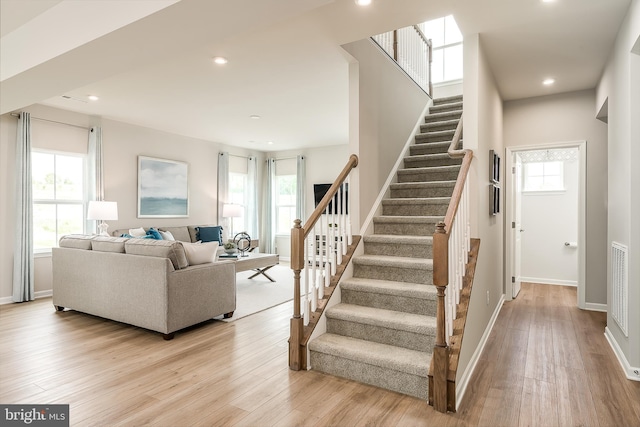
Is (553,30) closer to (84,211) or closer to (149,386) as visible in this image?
(149,386)

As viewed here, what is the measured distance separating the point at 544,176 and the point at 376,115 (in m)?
4.05

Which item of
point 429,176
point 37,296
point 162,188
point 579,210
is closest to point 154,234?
point 162,188

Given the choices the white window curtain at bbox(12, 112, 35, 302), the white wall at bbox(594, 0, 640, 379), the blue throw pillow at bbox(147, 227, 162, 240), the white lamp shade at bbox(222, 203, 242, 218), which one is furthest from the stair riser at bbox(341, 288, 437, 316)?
the white lamp shade at bbox(222, 203, 242, 218)

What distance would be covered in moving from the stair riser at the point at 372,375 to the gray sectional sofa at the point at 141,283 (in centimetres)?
148

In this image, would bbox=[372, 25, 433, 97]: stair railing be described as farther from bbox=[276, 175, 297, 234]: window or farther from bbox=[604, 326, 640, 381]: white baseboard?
bbox=[276, 175, 297, 234]: window

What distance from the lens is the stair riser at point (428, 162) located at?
446cm

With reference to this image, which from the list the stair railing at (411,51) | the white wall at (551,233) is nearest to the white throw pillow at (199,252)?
the stair railing at (411,51)

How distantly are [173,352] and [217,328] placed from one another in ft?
2.17

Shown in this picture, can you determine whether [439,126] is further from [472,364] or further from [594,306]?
[472,364]

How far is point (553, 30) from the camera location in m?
3.07

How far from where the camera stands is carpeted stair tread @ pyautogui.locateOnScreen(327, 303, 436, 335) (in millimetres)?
2605

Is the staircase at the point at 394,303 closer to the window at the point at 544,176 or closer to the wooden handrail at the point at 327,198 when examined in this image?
the wooden handrail at the point at 327,198

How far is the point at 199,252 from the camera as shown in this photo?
373 cm

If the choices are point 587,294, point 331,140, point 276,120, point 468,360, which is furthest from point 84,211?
point 587,294
